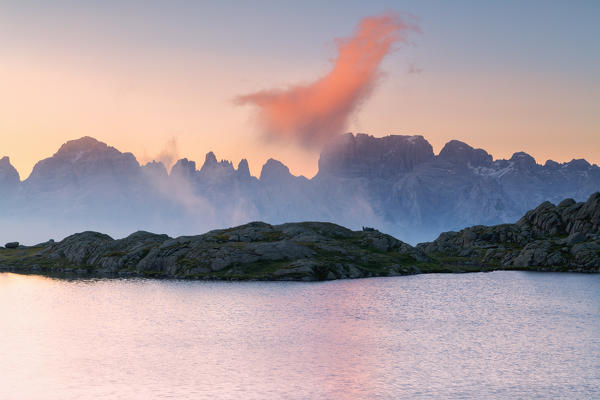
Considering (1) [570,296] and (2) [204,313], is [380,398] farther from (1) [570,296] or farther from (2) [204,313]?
(1) [570,296]

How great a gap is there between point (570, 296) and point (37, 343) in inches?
5245

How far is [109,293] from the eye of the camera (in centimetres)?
16375

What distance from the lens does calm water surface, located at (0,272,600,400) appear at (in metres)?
68.1

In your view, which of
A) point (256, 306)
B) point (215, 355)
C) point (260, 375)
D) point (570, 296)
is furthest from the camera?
→ point (570, 296)

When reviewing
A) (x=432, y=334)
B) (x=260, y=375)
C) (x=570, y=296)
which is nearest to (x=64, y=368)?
(x=260, y=375)

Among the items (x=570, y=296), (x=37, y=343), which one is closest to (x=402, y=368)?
(x=37, y=343)

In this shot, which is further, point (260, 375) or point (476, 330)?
point (476, 330)

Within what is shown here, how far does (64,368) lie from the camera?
251ft

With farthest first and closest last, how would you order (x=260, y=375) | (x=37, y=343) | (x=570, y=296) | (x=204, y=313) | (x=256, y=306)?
(x=570, y=296) → (x=256, y=306) → (x=204, y=313) → (x=37, y=343) → (x=260, y=375)

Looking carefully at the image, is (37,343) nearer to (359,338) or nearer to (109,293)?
(359,338)

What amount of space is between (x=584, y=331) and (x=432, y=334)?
92.0 ft

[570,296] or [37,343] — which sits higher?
[570,296]

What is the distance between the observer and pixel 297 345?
92.0 meters

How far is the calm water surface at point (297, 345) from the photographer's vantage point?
68.1 meters
